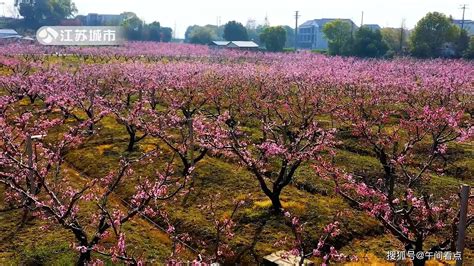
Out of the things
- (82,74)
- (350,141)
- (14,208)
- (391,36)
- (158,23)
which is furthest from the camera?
(158,23)

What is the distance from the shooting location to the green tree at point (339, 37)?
64938 mm

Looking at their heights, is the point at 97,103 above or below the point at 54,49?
below

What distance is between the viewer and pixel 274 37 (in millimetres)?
78188

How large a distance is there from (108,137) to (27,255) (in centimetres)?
1108

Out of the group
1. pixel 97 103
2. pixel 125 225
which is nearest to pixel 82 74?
pixel 97 103

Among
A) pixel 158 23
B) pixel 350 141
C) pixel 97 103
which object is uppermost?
pixel 158 23

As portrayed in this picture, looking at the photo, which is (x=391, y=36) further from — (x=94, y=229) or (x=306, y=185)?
(x=94, y=229)

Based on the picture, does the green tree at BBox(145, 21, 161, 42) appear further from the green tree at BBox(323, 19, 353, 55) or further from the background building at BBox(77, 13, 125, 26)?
the green tree at BBox(323, 19, 353, 55)

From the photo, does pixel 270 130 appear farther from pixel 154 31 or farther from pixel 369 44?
pixel 154 31

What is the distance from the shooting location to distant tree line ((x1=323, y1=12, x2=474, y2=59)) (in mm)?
57594

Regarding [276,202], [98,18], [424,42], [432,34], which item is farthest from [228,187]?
[98,18]

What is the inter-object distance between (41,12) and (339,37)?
70466 millimetres

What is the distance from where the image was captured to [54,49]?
65375 mm

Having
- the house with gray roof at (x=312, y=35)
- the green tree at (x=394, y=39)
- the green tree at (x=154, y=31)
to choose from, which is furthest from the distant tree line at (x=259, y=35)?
the green tree at (x=394, y=39)
